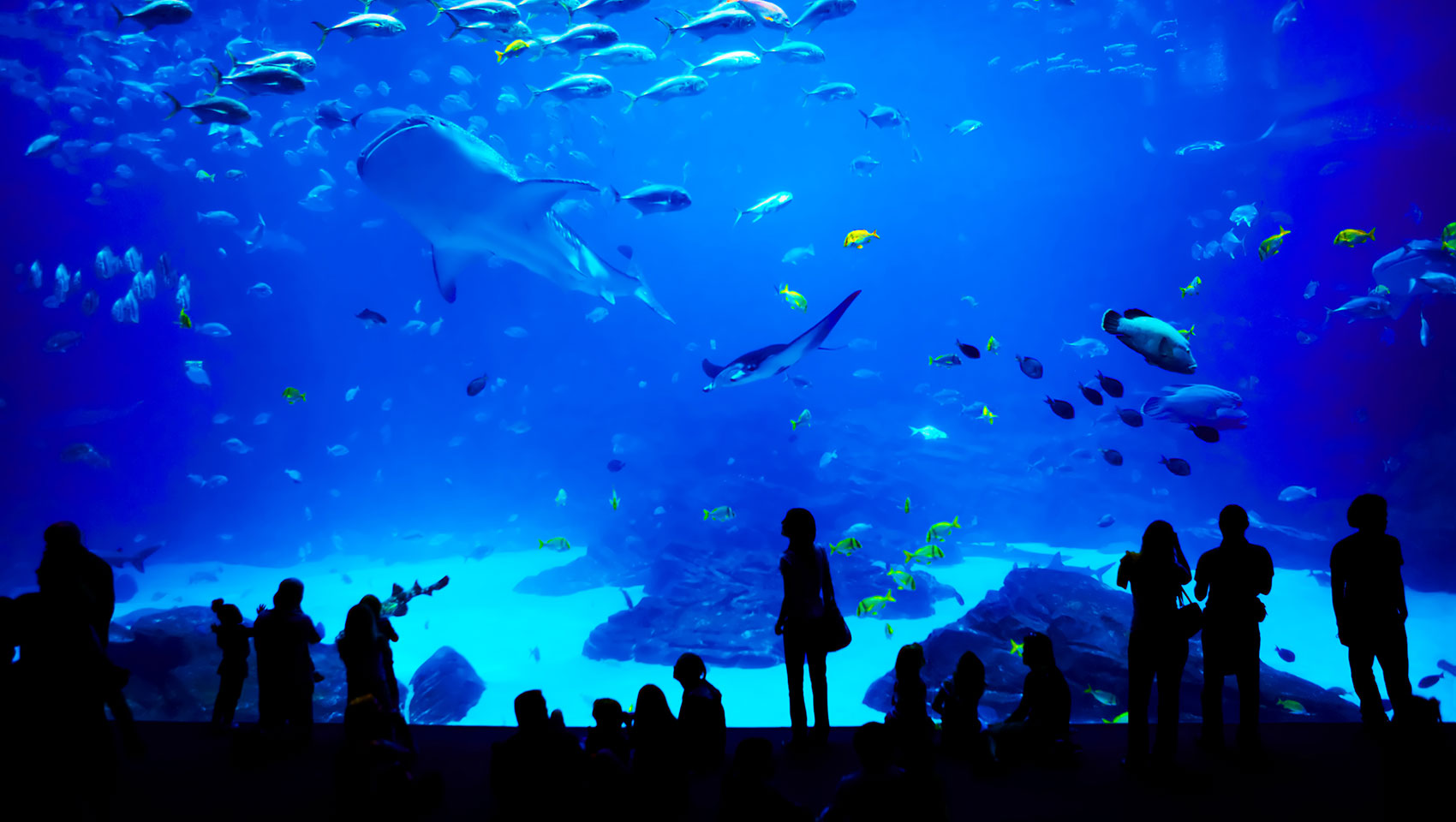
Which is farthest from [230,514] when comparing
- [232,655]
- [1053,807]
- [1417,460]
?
[1417,460]

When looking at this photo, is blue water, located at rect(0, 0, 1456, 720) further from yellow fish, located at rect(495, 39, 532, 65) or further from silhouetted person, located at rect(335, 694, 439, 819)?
yellow fish, located at rect(495, 39, 532, 65)

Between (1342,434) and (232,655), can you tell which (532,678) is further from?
(1342,434)

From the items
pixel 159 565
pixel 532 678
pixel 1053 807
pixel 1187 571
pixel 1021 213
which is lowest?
pixel 532 678

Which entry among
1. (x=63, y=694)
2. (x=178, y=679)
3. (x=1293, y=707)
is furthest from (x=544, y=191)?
(x=1293, y=707)

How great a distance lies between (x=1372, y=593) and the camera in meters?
2.46

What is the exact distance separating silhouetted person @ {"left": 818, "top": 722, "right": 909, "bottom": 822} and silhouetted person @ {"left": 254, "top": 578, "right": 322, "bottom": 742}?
8.04 ft

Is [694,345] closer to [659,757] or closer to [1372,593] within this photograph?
[1372,593]

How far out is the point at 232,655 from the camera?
270 cm

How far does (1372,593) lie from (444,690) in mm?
9138

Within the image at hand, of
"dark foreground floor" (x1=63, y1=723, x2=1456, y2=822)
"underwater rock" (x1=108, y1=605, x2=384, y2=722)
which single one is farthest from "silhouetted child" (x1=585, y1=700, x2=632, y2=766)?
"underwater rock" (x1=108, y1=605, x2=384, y2=722)

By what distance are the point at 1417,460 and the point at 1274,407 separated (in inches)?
213

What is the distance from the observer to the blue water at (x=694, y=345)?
15.2 metres

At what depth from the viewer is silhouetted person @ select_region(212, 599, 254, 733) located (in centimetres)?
265

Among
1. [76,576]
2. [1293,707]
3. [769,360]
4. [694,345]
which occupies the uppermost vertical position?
[694,345]
